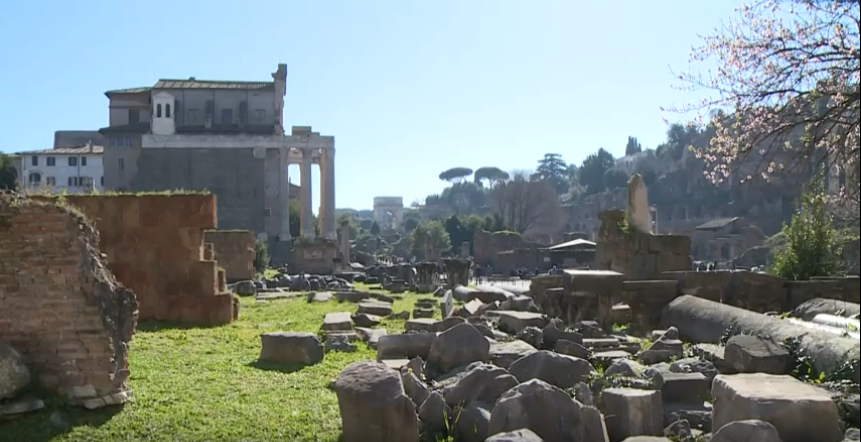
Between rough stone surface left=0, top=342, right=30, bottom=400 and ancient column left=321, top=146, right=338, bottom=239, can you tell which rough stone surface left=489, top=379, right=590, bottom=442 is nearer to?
rough stone surface left=0, top=342, right=30, bottom=400

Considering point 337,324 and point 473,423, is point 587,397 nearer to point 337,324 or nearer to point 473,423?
point 473,423

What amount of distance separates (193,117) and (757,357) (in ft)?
217

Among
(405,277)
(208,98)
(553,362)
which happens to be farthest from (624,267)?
(208,98)

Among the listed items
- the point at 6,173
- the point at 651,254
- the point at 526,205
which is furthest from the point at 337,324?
the point at 526,205

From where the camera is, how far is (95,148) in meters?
81.4

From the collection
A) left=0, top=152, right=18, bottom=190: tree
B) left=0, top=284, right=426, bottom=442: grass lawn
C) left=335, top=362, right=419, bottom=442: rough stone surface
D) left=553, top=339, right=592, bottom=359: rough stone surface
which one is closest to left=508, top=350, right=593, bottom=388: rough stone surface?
left=553, top=339, right=592, bottom=359: rough stone surface

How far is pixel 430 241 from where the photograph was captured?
58406 mm

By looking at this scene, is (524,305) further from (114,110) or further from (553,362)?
(114,110)

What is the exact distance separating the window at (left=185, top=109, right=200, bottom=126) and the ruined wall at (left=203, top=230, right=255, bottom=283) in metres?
44.9

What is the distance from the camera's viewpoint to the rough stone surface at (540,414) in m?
5.60

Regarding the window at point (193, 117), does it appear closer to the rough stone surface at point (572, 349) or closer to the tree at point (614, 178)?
the tree at point (614, 178)

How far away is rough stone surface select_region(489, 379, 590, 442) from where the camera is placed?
5.60m

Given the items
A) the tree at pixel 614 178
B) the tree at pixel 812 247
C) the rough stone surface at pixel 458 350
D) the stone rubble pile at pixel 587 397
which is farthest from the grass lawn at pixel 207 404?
the tree at pixel 614 178

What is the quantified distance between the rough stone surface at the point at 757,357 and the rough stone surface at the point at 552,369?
4.82 ft
